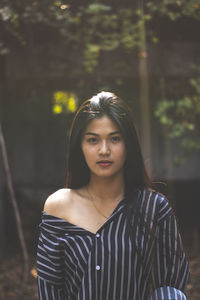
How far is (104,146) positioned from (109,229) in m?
0.34

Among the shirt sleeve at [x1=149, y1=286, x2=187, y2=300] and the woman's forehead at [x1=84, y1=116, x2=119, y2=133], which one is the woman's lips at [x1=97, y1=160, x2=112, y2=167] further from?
the shirt sleeve at [x1=149, y1=286, x2=187, y2=300]

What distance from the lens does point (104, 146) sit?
199cm

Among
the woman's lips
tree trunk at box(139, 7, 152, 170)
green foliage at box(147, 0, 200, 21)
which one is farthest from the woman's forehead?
tree trunk at box(139, 7, 152, 170)

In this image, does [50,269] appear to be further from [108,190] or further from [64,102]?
[64,102]

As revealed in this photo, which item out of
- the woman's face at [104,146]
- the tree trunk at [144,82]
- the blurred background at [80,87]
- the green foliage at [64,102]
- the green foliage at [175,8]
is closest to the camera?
the woman's face at [104,146]

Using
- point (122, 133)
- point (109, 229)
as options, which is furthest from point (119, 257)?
point (122, 133)

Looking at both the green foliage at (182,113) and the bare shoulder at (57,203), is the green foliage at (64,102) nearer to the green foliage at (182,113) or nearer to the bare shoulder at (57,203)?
the green foliage at (182,113)

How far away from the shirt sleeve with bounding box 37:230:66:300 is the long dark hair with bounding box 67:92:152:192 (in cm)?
29

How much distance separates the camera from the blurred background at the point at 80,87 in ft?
16.6

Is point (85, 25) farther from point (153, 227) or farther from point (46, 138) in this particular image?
point (153, 227)

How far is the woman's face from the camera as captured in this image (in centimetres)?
201

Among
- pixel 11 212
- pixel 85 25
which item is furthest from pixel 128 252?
pixel 11 212

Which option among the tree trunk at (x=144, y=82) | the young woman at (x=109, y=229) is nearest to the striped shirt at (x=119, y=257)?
the young woman at (x=109, y=229)

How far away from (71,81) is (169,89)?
4.66 ft
